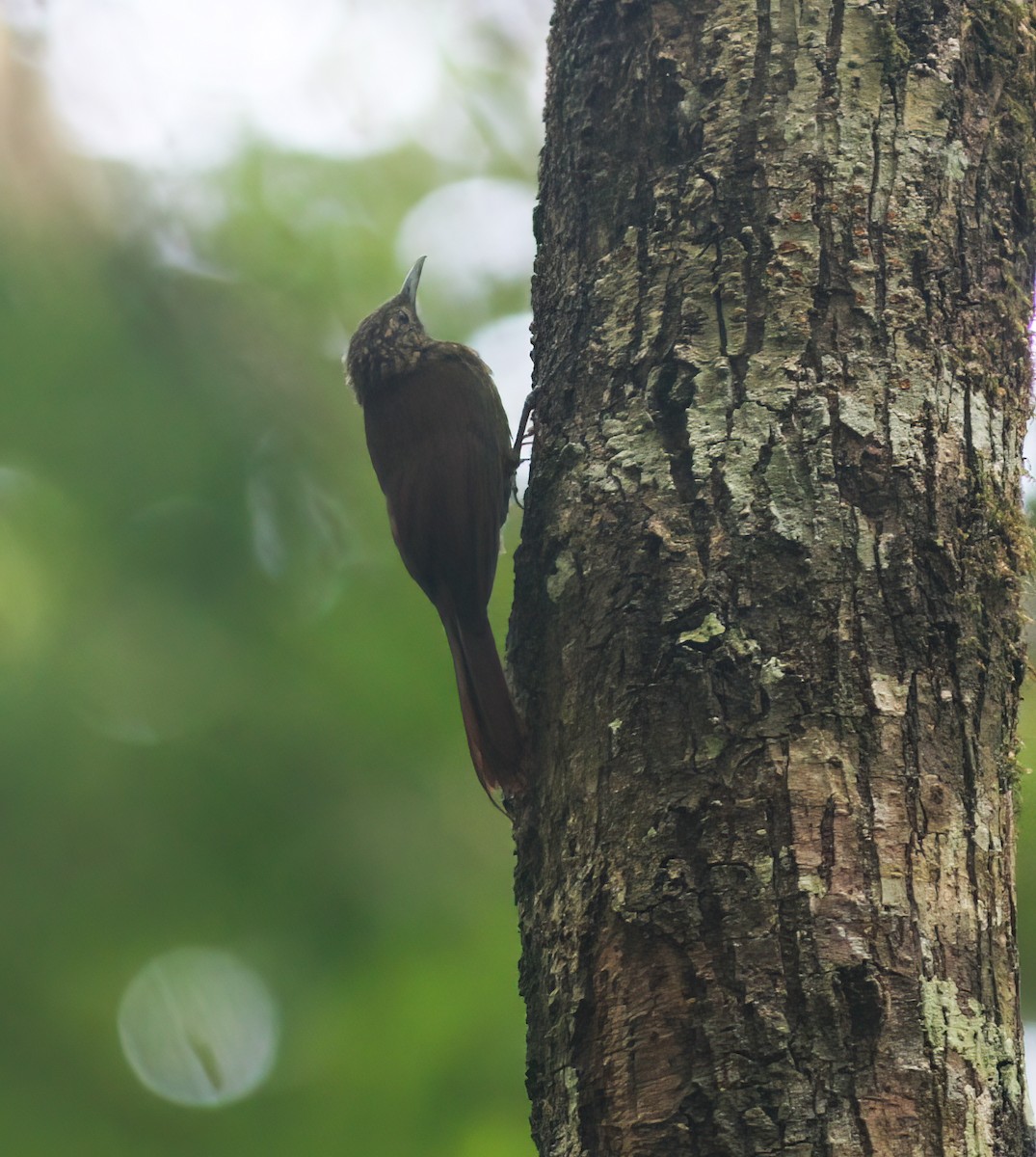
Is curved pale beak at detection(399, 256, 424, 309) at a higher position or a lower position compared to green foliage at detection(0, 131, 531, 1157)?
higher

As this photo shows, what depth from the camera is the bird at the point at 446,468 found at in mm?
2768

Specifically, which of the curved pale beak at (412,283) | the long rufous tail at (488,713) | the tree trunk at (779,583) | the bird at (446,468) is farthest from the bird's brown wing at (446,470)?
the tree trunk at (779,583)

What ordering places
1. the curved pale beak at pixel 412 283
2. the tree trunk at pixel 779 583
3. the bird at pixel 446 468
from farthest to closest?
the curved pale beak at pixel 412 283
the bird at pixel 446 468
the tree trunk at pixel 779 583

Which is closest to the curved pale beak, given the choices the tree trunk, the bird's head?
the bird's head

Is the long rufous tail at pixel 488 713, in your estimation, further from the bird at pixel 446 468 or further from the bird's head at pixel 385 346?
the bird's head at pixel 385 346

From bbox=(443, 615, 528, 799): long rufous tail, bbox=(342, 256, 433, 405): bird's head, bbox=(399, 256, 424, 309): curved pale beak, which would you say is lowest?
bbox=(443, 615, 528, 799): long rufous tail

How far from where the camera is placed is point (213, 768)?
3.89 meters

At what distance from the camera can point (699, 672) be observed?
160cm

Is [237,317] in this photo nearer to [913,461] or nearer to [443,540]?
[443,540]

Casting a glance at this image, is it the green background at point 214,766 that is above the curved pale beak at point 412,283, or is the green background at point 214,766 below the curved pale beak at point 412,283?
below

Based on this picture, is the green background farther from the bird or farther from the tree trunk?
the tree trunk

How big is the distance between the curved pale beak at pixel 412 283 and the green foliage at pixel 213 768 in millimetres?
632

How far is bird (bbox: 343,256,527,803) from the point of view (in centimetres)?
277

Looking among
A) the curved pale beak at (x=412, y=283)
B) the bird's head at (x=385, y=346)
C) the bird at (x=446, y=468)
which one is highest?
the curved pale beak at (x=412, y=283)
